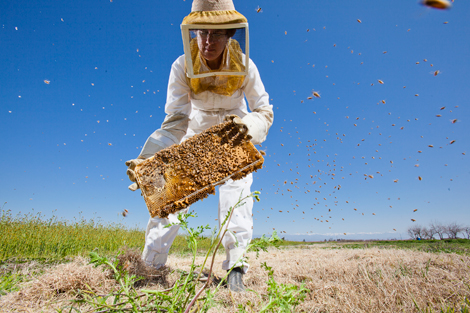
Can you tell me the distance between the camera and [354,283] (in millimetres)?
2725

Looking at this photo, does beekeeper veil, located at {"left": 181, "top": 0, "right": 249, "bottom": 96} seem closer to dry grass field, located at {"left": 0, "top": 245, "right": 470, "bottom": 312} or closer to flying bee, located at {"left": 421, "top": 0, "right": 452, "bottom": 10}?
flying bee, located at {"left": 421, "top": 0, "right": 452, "bottom": 10}

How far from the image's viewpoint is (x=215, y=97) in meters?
3.48

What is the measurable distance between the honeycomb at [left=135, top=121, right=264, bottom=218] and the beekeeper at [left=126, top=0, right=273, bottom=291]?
0.23 m

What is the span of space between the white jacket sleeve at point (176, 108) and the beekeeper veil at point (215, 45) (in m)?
0.30

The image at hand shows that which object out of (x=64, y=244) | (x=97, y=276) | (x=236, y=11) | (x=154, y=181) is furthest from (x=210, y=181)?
(x=64, y=244)

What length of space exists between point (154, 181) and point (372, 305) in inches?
87.9

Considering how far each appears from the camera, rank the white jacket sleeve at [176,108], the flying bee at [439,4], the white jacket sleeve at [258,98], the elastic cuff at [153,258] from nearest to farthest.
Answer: the flying bee at [439,4], the white jacket sleeve at [258,98], the white jacket sleeve at [176,108], the elastic cuff at [153,258]

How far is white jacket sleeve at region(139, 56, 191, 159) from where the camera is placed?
344 centimetres

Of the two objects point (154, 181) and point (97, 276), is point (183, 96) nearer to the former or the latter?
point (154, 181)

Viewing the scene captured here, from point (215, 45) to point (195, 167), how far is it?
163 cm

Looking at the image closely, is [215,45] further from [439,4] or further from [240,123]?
[439,4]

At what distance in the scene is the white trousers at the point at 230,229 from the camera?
11.0ft

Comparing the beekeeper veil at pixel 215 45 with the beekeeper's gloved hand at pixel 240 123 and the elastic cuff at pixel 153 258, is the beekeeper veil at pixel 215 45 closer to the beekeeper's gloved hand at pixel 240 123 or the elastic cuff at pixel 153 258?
the beekeeper's gloved hand at pixel 240 123

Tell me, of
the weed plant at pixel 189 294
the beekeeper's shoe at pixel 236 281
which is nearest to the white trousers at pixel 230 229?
the beekeeper's shoe at pixel 236 281
